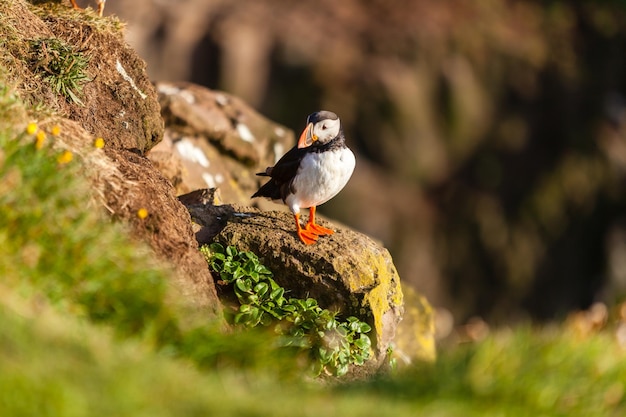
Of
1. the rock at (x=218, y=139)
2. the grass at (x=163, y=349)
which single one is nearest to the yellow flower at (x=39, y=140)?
the grass at (x=163, y=349)

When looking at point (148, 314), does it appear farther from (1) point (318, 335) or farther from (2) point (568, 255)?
(2) point (568, 255)

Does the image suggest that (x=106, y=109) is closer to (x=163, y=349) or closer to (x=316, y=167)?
(x=316, y=167)

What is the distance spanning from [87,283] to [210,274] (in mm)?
1399

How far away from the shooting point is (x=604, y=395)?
4.39 meters

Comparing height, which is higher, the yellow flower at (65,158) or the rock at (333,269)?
the yellow flower at (65,158)

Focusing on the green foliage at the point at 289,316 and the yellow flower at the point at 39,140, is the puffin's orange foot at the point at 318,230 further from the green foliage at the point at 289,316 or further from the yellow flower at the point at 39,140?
the yellow flower at the point at 39,140

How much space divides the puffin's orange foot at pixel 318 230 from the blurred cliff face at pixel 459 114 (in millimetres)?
9158

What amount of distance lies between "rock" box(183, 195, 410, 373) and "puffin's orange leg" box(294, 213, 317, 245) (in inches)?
1.6

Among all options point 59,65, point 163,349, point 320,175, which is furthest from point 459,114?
point 163,349

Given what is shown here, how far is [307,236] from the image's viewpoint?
6.57 meters

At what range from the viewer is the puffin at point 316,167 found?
6.52 m

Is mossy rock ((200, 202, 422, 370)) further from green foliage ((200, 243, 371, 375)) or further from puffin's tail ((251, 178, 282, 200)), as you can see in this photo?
puffin's tail ((251, 178, 282, 200))

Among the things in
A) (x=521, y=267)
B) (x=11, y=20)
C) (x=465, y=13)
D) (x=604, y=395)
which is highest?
(x=465, y=13)

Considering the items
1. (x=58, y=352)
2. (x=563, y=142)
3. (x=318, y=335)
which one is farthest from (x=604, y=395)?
(x=563, y=142)
